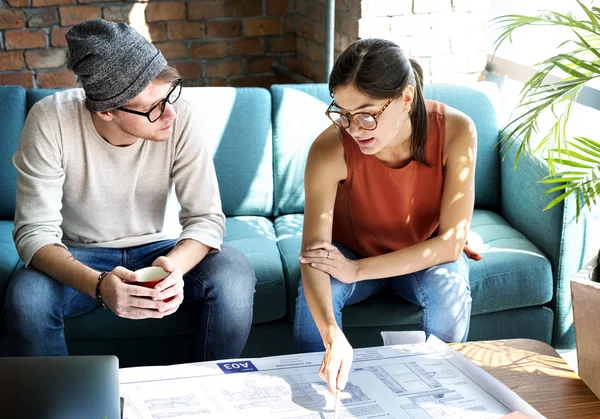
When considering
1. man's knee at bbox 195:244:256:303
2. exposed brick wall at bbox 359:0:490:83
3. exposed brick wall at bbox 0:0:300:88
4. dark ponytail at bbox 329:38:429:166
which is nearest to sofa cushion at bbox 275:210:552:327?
man's knee at bbox 195:244:256:303

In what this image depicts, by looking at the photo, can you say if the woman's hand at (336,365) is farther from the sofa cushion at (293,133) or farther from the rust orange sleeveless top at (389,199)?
the sofa cushion at (293,133)

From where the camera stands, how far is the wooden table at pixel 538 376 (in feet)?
4.45

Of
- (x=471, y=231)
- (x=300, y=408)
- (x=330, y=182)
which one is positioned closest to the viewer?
(x=300, y=408)

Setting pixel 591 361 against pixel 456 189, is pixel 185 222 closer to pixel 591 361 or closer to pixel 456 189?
pixel 456 189

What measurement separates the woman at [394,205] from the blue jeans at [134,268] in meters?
0.18

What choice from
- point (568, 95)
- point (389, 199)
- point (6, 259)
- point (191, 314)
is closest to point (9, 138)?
point (6, 259)

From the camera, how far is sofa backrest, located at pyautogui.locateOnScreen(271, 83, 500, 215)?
2.55m

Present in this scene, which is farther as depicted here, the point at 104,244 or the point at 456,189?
the point at 104,244

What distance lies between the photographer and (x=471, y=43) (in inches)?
124

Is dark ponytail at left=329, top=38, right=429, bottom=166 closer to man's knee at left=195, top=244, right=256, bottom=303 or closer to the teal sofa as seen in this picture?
man's knee at left=195, top=244, right=256, bottom=303

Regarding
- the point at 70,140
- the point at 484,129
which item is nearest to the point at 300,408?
the point at 70,140

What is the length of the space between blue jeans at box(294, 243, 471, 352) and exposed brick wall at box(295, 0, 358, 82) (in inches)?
58.6

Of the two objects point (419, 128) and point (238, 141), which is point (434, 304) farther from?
point (238, 141)

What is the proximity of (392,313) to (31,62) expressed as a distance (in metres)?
2.20
